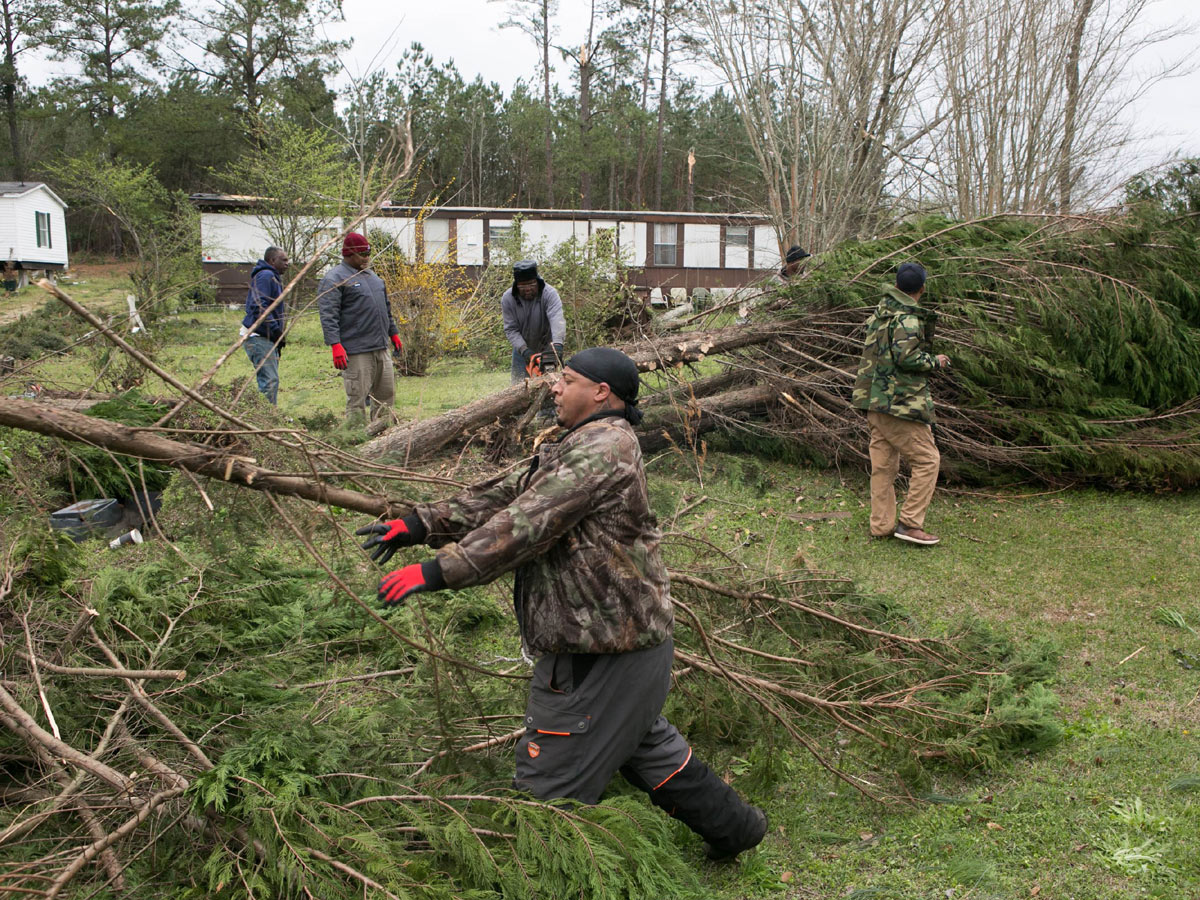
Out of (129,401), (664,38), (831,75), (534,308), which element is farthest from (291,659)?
(664,38)

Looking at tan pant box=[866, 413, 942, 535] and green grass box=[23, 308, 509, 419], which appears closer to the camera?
tan pant box=[866, 413, 942, 535]

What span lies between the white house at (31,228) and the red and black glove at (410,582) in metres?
34.7

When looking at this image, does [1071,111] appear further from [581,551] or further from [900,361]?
[581,551]

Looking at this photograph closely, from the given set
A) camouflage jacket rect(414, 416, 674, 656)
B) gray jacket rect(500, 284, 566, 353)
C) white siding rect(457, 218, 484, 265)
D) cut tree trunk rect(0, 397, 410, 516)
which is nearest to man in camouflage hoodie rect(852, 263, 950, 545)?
gray jacket rect(500, 284, 566, 353)

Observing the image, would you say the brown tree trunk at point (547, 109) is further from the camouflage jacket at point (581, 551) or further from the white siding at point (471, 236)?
the camouflage jacket at point (581, 551)

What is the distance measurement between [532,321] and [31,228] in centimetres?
3626

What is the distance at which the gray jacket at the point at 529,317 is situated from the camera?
8.05 metres

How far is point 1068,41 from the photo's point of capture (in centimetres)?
1332

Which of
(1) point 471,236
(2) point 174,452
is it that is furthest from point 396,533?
(1) point 471,236

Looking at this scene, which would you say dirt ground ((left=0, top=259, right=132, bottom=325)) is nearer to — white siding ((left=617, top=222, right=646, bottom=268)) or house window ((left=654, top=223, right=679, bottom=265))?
white siding ((left=617, top=222, right=646, bottom=268))

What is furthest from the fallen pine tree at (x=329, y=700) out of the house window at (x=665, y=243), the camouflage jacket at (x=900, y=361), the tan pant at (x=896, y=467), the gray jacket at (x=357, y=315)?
the house window at (x=665, y=243)

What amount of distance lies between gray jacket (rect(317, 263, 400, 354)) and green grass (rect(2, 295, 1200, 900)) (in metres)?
2.08

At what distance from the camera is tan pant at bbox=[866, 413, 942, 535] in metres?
6.55

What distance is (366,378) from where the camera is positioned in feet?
26.7
